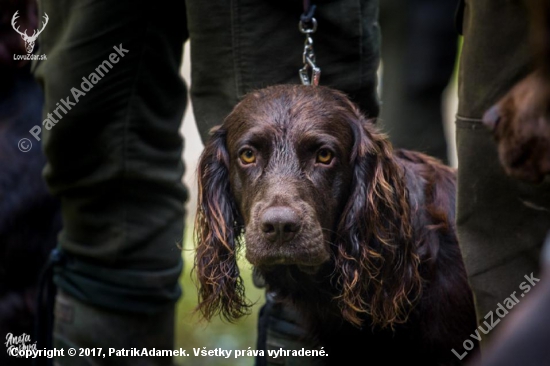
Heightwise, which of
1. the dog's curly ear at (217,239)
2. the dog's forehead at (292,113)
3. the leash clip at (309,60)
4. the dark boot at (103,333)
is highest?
the leash clip at (309,60)

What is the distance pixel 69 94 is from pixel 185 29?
1.70ft

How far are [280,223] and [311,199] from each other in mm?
182

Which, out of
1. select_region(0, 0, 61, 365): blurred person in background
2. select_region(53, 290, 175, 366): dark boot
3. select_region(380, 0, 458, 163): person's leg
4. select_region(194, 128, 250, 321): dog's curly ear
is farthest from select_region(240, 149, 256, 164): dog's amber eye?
select_region(380, 0, 458, 163): person's leg

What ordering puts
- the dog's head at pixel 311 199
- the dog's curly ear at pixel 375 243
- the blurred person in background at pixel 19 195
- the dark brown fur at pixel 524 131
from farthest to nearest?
the blurred person in background at pixel 19 195 → the dog's curly ear at pixel 375 243 → the dog's head at pixel 311 199 → the dark brown fur at pixel 524 131

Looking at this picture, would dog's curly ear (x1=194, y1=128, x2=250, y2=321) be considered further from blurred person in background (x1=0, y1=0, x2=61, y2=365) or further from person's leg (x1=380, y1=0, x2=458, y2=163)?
person's leg (x1=380, y1=0, x2=458, y2=163)

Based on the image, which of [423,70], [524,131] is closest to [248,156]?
[524,131]

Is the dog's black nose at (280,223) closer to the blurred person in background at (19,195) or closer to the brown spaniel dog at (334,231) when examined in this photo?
the brown spaniel dog at (334,231)

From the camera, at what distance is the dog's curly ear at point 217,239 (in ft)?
9.36

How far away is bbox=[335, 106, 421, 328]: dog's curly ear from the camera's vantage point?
270cm

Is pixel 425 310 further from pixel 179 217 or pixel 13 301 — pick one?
pixel 13 301

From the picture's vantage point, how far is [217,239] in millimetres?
2855

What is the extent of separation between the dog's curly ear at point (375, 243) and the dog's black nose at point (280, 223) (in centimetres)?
29

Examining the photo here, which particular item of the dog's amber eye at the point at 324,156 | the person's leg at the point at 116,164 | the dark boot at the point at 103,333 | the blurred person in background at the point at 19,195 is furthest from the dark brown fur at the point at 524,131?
the blurred person in background at the point at 19,195

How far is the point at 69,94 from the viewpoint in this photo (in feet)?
10.3
